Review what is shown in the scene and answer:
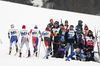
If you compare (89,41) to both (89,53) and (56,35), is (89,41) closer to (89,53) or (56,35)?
(89,53)

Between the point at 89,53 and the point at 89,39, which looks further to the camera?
the point at 89,53

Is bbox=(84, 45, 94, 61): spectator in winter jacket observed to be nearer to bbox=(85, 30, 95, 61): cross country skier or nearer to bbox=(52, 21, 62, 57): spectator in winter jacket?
bbox=(85, 30, 95, 61): cross country skier

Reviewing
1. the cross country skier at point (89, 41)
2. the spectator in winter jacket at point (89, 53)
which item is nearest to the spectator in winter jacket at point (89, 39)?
the cross country skier at point (89, 41)

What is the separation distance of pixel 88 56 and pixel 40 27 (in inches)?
260

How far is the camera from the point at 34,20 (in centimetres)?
1712

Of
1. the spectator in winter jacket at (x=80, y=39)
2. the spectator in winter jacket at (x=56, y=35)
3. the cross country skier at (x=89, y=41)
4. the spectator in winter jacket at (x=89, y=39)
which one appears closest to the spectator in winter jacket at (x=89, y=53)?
the cross country skier at (x=89, y=41)

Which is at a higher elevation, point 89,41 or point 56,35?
point 56,35

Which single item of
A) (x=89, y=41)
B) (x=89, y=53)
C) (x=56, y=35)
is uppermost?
(x=56, y=35)

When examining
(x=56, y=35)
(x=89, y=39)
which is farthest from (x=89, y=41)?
(x=56, y=35)

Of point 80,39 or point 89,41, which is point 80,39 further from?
point 89,41

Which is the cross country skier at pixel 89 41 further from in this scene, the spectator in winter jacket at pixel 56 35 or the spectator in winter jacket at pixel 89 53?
the spectator in winter jacket at pixel 56 35

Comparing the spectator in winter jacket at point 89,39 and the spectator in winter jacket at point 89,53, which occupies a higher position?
the spectator in winter jacket at point 89,39

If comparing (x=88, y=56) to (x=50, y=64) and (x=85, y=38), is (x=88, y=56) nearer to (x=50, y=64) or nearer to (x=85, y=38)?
(x=85, y=38)

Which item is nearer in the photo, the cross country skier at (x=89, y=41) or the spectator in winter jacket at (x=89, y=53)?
the cross country skier at (x=89, y=41)
